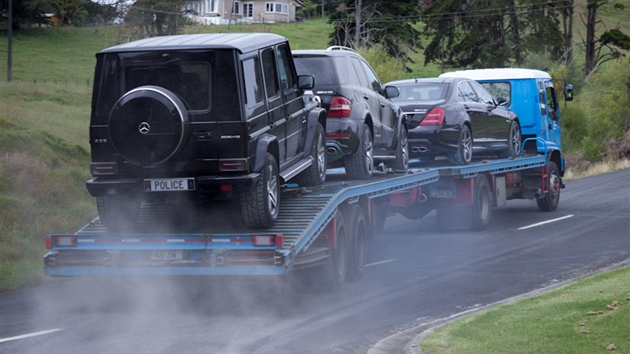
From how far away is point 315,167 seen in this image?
1209 centimetres

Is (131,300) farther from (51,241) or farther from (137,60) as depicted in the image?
(137,60)

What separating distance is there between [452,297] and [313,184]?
7.55 feet

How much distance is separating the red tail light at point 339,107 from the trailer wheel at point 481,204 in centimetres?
563

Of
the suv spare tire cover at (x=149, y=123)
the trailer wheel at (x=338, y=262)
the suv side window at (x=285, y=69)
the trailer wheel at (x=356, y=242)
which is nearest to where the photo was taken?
the suv spare tire cover at (x=149, y=123)

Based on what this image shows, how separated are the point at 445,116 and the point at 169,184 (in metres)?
7.92

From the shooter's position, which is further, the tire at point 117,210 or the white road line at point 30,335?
the tire at point 117,210

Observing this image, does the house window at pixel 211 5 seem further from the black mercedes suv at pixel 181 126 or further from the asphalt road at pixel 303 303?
the black mercedes suv at pixel 181 126

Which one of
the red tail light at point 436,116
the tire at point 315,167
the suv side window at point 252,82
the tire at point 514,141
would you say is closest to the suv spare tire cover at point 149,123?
the suv side window at point 252,82

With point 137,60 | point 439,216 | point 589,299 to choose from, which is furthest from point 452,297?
point 439,216

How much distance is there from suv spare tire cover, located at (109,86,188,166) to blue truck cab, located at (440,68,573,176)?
11711 mm

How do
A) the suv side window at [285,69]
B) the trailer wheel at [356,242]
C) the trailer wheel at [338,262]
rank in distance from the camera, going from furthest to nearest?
1. the trailer wheel at [356,242]
2. the suv side window at [285,69]
3. the trailer wheel at [338,262]

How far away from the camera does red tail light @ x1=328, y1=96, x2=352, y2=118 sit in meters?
12.8

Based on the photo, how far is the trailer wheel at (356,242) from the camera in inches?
478

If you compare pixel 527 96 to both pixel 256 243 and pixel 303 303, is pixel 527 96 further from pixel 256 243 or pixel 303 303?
pixel 256 243
